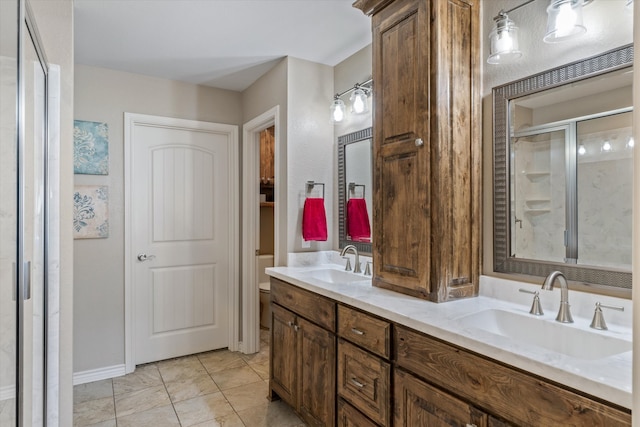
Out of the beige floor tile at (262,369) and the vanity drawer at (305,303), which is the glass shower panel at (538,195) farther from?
the beige floor tile at (262,369)

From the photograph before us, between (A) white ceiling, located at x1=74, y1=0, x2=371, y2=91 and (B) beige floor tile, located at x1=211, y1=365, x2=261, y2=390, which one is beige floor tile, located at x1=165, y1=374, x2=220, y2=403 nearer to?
(B) beige floor tile, located at x1=211, y1=365, x2=261, y2=390

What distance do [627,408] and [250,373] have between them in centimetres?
267

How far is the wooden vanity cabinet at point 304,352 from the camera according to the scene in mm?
1959

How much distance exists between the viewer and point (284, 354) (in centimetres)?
241

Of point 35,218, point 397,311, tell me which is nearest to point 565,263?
point 397,311

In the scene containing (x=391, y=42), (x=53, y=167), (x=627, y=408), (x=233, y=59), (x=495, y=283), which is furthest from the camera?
(x=233, y=59)

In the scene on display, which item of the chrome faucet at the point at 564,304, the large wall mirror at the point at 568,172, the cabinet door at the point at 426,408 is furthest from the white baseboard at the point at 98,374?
the chrome faucet at the point at 564,304

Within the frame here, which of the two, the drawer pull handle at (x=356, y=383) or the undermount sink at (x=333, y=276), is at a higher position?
the undermount sink at (x=333, y=276)

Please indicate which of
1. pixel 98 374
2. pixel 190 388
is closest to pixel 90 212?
pixel 98 374

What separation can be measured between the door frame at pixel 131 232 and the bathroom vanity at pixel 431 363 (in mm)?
1210

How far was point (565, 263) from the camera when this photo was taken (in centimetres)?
148

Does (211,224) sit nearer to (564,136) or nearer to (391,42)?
(391,42)

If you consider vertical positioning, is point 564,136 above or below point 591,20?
below

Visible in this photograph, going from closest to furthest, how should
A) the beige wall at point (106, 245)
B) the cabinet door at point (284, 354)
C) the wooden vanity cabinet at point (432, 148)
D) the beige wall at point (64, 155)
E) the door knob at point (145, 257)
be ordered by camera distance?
the wooden vanity cabinet at point (432, 148), the beige wall at point (64, 155), the cabinet door at point (284, 354), the beige wall at point (106, 245), the door knob at point (145, 257)
